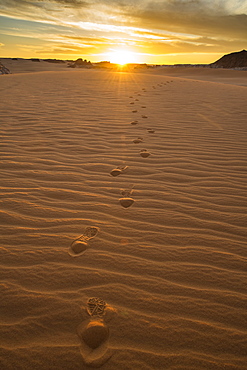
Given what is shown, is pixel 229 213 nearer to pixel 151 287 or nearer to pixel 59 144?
pixel 151 287

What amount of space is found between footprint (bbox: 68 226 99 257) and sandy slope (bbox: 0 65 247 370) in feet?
0.12

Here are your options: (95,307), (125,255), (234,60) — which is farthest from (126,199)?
(234,60)

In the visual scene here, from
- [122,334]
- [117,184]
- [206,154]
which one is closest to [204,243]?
[122,334]

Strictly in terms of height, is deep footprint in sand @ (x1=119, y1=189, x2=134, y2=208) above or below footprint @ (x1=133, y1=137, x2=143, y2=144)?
below

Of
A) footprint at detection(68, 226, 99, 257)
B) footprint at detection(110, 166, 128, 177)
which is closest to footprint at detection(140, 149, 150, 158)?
footprint at detection(110, 166, 128, 177)

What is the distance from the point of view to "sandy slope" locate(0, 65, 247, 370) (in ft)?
A: 4.02

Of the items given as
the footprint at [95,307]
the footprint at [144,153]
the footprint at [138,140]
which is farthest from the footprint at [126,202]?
the footprint at [138,140]

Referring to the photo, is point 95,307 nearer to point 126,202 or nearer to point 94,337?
point 94,337

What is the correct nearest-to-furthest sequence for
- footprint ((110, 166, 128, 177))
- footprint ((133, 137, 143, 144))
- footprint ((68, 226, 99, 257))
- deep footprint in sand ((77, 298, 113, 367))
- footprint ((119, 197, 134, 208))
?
deep footprint in sand ((77, 298, 113, 367)) → footprint ((68, 226, 99, 257)) → footprint ((119, 197, 134, 208)) → footprint ((110, 166, 128, 177)) → footprint ((133, 137, 143, 144))

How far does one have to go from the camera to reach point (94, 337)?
125 centimetres

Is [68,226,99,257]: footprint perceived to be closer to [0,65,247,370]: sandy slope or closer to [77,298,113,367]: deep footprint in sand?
[0,65,247,370]: sandy slope

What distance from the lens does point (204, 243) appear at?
1.91m

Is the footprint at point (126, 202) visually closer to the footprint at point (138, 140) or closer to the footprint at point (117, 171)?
the footprint at point (117, 171)

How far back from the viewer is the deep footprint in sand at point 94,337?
1165mm
